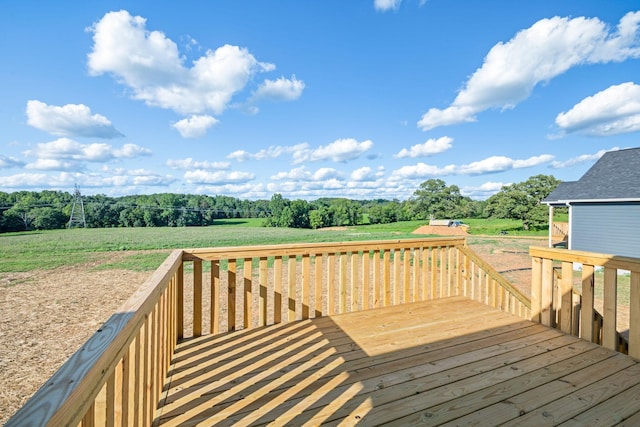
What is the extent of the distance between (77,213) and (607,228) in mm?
26595

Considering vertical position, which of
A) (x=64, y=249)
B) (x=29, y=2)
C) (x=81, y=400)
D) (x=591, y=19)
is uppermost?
(x=29, y=2)

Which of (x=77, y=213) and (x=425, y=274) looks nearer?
(x=425, y=274)

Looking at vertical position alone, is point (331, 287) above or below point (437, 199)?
below

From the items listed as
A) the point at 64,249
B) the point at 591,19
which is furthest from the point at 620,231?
the point at 64,249

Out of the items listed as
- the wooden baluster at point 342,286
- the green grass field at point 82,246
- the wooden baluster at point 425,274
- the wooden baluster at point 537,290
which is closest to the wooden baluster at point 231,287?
the wooden baluster at point 342,286

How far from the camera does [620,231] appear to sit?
995cm

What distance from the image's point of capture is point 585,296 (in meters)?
2.56

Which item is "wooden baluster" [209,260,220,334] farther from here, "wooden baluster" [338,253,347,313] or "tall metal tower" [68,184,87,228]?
"tall metal tower" [68,184,87,228]

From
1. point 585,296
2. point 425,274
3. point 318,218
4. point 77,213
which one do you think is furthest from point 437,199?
point 585,296

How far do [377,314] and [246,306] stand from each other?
1427 millimetres

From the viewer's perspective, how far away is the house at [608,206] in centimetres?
966

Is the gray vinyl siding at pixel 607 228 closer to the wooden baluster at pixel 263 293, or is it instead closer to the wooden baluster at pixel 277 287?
the wooden baluster at pixel 277 287

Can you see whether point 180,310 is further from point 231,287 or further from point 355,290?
point 355,290

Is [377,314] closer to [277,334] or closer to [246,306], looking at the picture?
[277,334]
